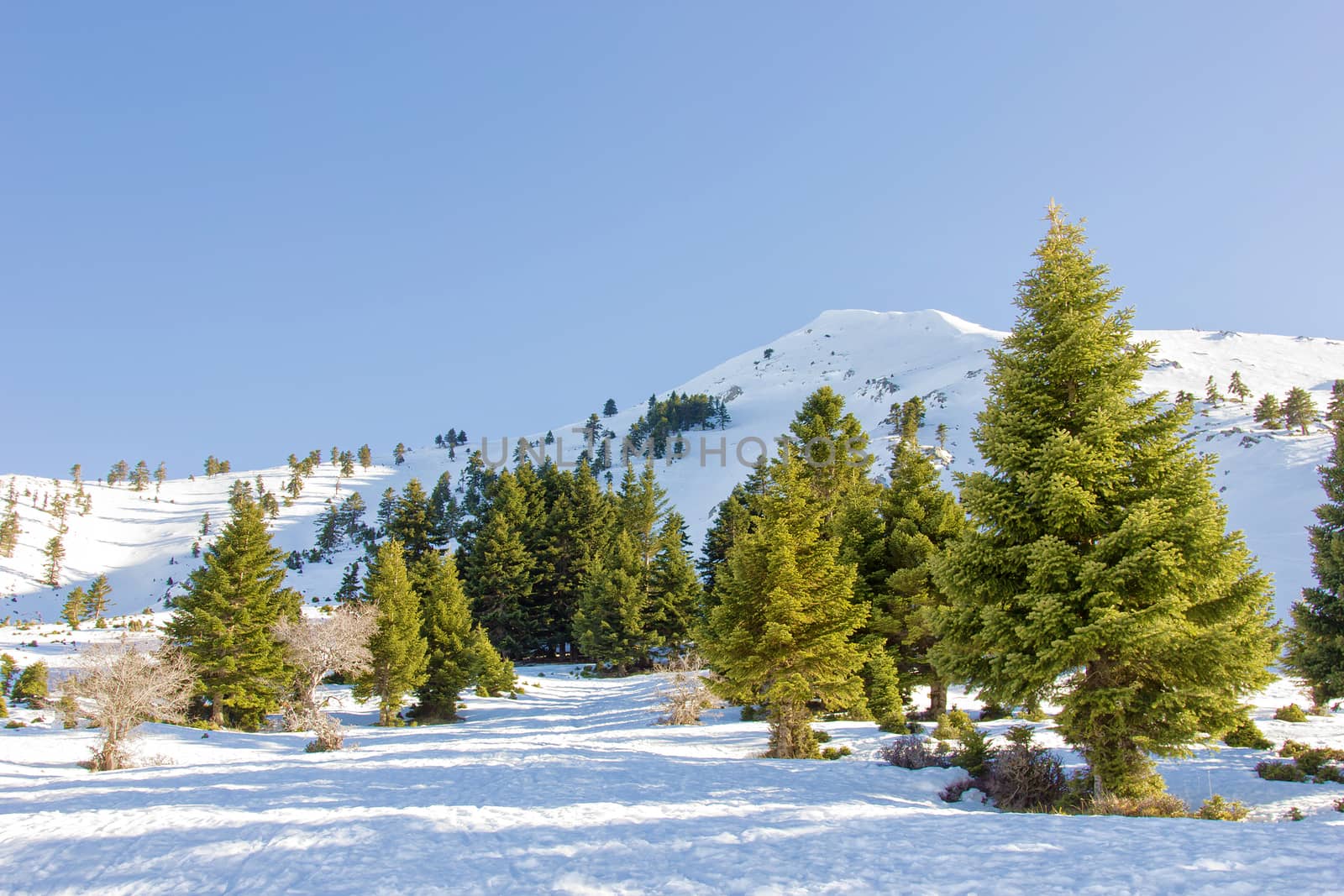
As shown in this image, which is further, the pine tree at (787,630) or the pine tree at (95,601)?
the pine tree at (95,601)

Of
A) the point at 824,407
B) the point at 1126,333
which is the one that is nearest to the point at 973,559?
the point at 1126,333

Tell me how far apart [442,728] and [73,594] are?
78.5m

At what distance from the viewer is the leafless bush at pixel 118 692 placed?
66.5 feet

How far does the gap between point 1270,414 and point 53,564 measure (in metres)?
177

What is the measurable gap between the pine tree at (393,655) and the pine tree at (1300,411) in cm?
9731

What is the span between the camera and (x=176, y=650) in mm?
30141

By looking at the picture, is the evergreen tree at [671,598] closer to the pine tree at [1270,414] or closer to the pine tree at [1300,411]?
the pine tree at [1300,411]

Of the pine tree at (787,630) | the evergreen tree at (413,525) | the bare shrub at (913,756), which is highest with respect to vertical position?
the evergreen tree at (413,525)

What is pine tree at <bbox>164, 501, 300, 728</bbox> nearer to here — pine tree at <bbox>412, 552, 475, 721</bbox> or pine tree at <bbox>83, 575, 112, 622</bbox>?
pine tree at <bbox>412, 552, 475, 721</bbox>

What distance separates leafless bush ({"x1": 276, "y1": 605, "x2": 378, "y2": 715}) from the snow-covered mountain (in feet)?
175

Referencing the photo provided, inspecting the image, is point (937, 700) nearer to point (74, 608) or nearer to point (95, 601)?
point (74, 608)

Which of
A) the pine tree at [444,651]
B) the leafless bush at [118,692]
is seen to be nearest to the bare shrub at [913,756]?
the leafless bush at [118,692]

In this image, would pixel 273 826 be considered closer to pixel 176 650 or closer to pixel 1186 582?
pixel 1186 582

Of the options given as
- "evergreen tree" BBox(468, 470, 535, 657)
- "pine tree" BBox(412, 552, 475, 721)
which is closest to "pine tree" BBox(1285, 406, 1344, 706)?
"pine tree" BBox(412, 552, 475, 721)
